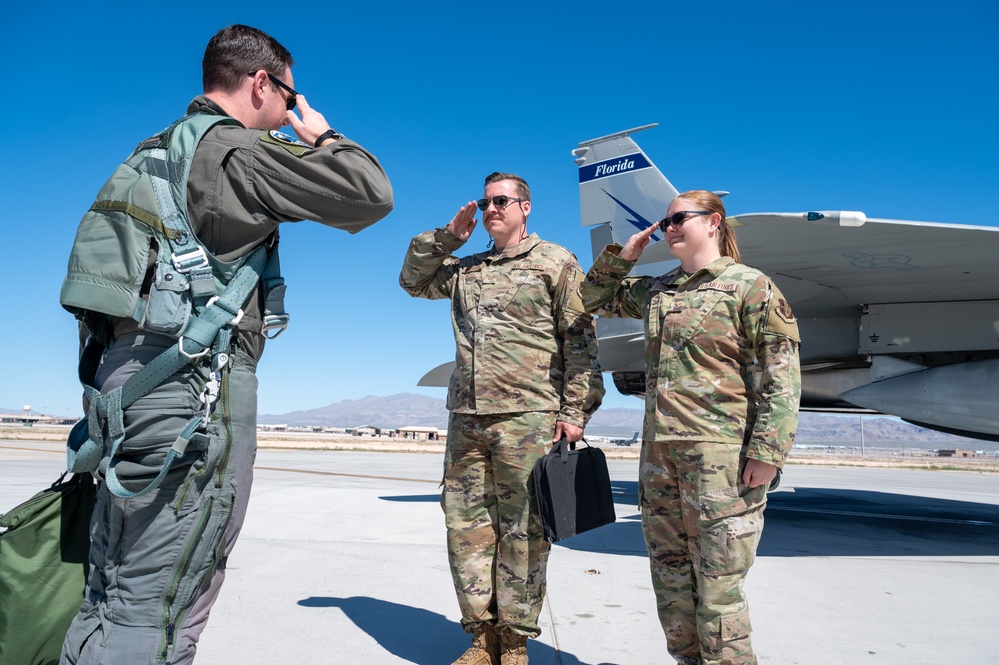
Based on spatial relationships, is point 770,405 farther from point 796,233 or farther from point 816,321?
point 816,321

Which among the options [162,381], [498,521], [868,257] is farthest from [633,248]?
[868,257]

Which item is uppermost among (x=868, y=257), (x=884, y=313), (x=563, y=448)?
(x=868, y=257)

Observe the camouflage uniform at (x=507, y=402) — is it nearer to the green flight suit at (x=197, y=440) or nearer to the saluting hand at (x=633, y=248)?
the saluting hand at (x=633, y=248)

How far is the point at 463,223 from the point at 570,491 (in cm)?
123

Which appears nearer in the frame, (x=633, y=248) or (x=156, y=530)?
(x=156, y=530)

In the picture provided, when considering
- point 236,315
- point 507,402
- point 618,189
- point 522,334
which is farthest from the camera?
point 618,189

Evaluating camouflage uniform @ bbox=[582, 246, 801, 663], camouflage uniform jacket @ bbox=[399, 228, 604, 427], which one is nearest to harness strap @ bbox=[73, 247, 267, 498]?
camouflage uniform jacket @ bbox=[399, 228, 604, 427]

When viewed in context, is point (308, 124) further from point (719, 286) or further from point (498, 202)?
point (719, 286)

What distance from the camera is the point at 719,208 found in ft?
8.50

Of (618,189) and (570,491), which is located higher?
(618,189)

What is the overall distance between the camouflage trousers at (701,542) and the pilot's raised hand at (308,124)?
156 cm

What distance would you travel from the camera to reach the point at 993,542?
6.21m

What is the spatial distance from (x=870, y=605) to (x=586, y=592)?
1.52m

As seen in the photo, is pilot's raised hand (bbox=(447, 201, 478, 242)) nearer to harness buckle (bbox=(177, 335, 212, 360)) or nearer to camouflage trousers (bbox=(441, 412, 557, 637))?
camouflage trousers (bbox=(441, 412, 557, 637))
